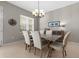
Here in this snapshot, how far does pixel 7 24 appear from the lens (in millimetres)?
6047


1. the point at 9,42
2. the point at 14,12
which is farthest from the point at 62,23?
the point at 9,42

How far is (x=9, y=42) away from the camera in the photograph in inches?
241

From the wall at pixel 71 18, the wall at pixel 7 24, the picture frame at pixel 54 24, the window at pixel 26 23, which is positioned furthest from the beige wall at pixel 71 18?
the wall at pixel 7 24

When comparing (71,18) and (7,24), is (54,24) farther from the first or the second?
(7,24)

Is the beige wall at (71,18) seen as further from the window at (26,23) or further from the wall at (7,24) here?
the wall at (7,24)

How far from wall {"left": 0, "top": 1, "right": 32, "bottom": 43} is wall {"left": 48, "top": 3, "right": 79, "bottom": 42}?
9.43ft

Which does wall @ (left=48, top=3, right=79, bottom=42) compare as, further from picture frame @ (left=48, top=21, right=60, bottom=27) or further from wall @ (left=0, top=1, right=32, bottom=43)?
wall @ (left=0, top=1, right=32, bottom=43)

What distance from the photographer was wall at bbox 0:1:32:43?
586 centimetres

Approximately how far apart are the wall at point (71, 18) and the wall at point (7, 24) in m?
2.87

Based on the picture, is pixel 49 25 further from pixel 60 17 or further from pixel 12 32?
pixel 12 32

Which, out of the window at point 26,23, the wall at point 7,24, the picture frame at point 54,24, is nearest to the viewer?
the wall at point 7,24

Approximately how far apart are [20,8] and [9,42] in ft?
8.31

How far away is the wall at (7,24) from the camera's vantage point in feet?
19.2

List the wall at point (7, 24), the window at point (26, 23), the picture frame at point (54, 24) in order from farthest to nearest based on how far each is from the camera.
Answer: the window at point (26, 23) < the picture frame at point (54, 24) < the wall at point (7, 24)
